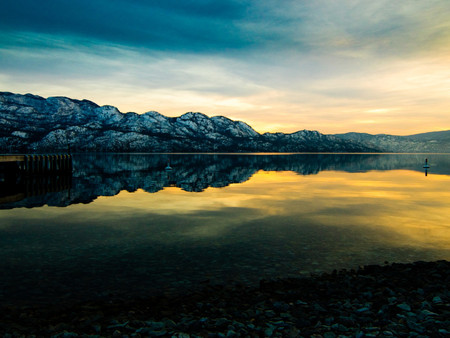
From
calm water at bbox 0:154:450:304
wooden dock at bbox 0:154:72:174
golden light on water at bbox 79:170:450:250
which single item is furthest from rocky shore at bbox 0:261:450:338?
wooden dock at bbox 0:154:72:174

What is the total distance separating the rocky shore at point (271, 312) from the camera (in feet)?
28.3

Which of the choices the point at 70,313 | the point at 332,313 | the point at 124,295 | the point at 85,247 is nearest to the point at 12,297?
the point at 70,313

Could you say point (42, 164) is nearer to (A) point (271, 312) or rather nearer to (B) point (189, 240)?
(B) point (189, 240)

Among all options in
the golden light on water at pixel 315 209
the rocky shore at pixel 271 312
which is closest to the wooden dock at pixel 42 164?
the golden light on water at pixel 315 209

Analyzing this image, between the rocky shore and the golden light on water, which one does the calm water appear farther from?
the rocky shore

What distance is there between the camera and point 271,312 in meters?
9.74

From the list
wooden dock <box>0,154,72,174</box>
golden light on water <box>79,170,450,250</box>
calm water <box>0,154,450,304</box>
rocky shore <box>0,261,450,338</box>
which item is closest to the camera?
rocky shore <box>0,261,450,338</box>

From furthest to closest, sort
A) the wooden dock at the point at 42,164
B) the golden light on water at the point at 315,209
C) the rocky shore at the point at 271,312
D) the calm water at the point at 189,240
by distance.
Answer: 1. the wooden dock at the point at 42,164
2. the golden light on water at the point at 315,209
3. the calm water at the point at 189,240
4. the rocky shore at the point at 271,312

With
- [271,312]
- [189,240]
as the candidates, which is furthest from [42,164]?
[271,312]

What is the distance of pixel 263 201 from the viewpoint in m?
32.6

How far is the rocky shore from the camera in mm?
8617

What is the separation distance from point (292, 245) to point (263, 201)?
51.4ft

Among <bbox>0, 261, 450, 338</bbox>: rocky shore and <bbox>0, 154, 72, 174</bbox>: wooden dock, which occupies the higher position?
<bbox>0, 154, 72, 174</bbox>: wooden dock

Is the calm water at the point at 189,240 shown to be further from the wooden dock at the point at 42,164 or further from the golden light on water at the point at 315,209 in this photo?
the wooden dock at the point at 42,164
